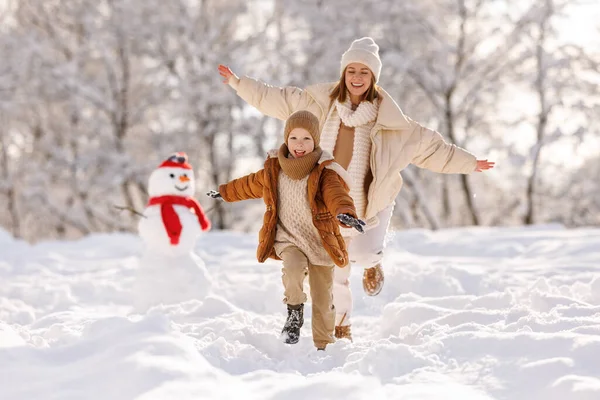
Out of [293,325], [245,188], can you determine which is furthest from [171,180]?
[293,325]

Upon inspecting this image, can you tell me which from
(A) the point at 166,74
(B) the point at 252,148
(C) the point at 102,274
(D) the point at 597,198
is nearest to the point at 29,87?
(A) the point at 166,74

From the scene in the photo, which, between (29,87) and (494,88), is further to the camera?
(29,87)

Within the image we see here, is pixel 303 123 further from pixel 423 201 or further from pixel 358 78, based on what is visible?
pixel 423 201

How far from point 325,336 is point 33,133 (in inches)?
647

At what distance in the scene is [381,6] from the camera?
1398 cm

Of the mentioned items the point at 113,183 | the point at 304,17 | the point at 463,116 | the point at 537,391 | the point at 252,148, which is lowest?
the point at 537,391

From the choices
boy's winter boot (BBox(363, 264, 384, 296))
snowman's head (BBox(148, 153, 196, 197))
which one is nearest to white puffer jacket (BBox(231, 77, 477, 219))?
boy's winter boot (BBox(363, 264, 384, 296))

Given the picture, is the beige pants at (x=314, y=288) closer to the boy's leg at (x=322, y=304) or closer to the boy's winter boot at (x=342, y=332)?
the boy's leg at (x=322, y=304)

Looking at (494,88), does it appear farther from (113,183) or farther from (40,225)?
(40,225)

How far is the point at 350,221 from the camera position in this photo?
3.03 metres

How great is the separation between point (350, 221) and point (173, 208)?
291 cm

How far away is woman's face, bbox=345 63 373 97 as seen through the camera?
148 inches

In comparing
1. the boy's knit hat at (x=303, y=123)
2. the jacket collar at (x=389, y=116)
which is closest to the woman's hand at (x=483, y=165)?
the jacket collar at (x=389, y=116)

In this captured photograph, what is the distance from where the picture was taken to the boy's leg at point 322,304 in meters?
3.36
